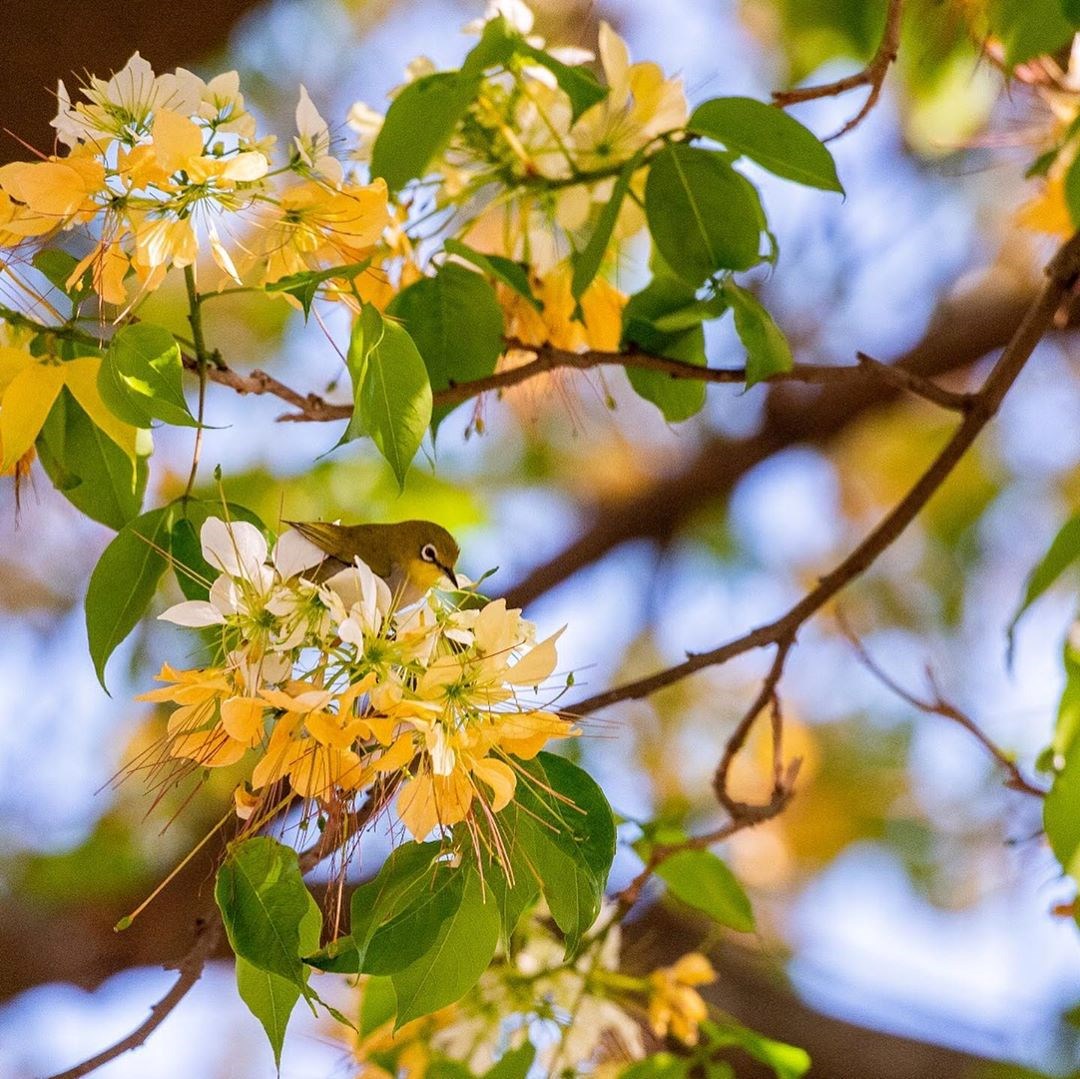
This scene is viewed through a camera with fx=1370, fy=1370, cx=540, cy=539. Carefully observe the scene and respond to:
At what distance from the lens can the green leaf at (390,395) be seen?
61 centimetres

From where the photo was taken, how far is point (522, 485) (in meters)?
2.61

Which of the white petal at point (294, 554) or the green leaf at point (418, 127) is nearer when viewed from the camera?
the white petal at point (294, 554)

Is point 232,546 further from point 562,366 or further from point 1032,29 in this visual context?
point 1032,29

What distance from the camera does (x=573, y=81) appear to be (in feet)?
2.91

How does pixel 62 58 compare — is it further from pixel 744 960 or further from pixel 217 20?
pixel 744 960

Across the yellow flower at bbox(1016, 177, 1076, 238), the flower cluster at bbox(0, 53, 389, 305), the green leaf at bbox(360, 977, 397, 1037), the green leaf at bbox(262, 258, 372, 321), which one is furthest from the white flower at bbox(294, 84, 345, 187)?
the yellow flower at bbox(1016, 177, 1076, 238)

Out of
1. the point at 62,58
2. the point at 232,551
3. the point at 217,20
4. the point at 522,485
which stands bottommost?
the point at 232,551

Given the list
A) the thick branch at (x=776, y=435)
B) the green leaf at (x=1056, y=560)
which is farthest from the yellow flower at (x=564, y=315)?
the thick branch at (x=776, y=435)

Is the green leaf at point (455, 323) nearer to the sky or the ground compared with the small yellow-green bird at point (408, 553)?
nearer to the sky

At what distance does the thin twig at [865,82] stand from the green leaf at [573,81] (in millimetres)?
123

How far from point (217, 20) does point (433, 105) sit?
0.66m

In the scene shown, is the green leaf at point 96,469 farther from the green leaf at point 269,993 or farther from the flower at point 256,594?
the green leaf at point 269,993

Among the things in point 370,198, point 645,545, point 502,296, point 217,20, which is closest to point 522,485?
point 645,545

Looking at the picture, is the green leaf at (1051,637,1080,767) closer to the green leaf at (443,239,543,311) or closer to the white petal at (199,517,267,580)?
the green leaf at (443,239,543,311)
